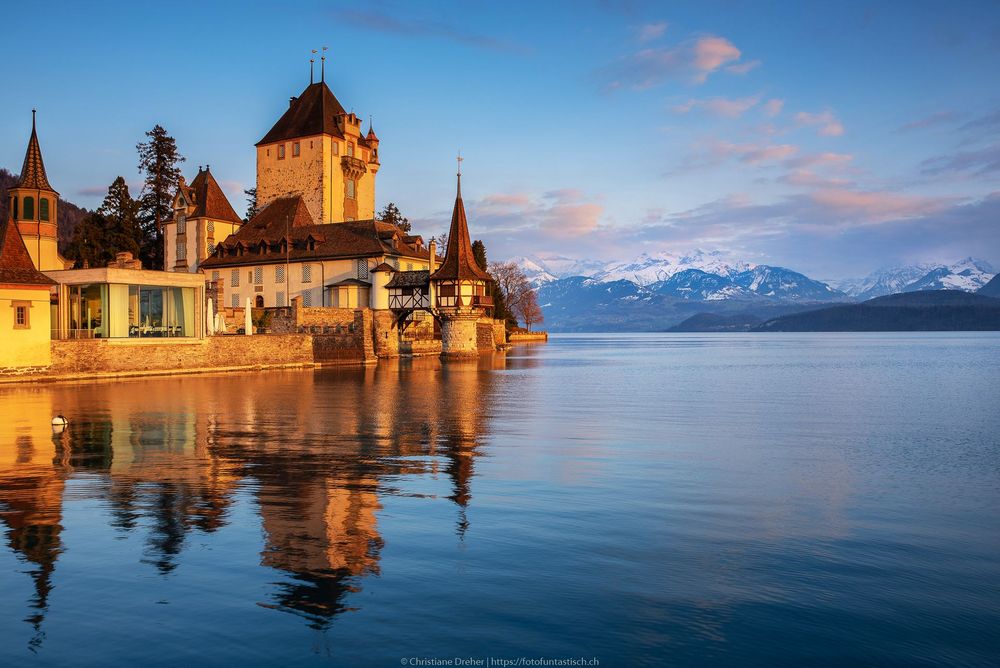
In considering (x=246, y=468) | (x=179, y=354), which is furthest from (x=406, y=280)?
(x=246, y=468)

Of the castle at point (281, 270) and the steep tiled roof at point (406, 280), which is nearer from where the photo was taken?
the castle at point (281, 270)

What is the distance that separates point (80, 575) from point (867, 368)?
193 ft

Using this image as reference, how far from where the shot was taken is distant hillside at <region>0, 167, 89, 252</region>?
14207 cm

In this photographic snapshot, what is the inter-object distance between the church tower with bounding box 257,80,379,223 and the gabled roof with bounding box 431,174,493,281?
1458 centimetres

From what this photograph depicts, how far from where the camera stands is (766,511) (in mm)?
12461

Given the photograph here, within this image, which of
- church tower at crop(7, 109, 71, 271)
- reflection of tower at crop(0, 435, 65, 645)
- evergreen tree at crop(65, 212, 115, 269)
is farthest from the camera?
evergreen tree at crop(65, 212, 115, 269)

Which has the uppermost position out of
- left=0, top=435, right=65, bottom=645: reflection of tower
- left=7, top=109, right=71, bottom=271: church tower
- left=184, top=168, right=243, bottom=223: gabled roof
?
left=184, top=168, right=243, bottom=223: gabled roof

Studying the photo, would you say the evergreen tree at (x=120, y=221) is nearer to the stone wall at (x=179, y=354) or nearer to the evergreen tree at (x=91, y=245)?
the evergreen tree at (x=91, y=245)

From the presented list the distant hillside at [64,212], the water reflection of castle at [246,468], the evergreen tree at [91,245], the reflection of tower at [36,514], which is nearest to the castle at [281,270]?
the evergreen tree at [91,245]

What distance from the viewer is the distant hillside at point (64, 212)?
142 metres

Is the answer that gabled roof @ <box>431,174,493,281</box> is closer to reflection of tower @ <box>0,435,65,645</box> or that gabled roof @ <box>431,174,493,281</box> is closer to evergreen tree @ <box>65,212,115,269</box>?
evergreen tree @ <box>65,212,115,269</box>

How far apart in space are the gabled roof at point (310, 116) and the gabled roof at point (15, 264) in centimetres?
4057

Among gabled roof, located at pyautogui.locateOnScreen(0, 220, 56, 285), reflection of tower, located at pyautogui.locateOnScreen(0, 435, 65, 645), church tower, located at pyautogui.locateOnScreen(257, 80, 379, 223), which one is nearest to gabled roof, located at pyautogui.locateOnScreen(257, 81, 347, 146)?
church tower, located at pyautogui.locateOnScreen(257, 80, 379, 223)

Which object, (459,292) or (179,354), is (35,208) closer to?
(179,354)
